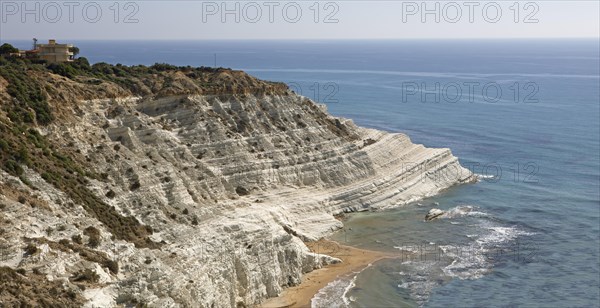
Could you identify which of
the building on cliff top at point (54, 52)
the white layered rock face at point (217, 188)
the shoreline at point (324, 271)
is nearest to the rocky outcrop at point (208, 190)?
the white layered rock face at point (217, 188)

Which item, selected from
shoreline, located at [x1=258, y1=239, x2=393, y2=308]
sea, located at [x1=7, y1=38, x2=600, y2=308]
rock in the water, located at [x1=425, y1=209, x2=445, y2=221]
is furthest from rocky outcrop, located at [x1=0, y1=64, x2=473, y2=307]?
rock in the water, located at [x1=425, y1=209, x2=445, y2=221]

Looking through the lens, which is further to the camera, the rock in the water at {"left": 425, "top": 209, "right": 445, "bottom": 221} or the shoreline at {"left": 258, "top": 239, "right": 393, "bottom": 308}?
the rock in the water at {"left": 425, "top": 209, "right": 445, "bottom": 221}

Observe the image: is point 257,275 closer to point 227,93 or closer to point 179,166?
point 179,166

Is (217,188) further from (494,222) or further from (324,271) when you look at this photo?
(494,222)

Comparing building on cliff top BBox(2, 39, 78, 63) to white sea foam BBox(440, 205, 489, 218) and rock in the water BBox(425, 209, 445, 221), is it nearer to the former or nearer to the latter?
rock in the water BBox(425, 209, 445, 221)

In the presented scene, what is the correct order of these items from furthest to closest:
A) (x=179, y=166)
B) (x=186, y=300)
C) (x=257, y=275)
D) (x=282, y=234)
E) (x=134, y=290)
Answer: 1. (x=179, y=166)
2. (x=282, y=234)
3. (x=257, y=275)
4. (x=186, y=300)
5. (x=134, y=290)

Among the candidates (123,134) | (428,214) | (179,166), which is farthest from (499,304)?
(123,134)
